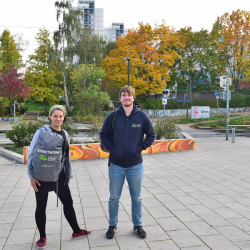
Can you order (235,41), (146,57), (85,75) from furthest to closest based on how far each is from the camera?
(235,41) → (85,75) → (146,57)

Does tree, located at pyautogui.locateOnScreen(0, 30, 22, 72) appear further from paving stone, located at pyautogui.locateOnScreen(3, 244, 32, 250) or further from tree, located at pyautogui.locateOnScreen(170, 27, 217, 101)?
paving stone, located at pyautogui.locateOnScreen(3, 244, 32, 250)

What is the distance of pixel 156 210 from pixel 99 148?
519cm

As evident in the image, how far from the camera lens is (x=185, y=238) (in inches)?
138

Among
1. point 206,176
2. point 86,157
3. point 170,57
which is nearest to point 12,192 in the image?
point 86,157

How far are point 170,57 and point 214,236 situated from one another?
98.7ft

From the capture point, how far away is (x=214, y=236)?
3557 millimetres

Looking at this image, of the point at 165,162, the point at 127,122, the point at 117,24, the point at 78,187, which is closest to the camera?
the point at 127,122

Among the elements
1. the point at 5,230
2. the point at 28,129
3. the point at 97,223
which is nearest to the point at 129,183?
the point at 97,223

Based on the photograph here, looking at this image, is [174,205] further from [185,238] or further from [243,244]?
[243,244]

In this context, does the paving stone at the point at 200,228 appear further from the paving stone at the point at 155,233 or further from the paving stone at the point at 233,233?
the paving stone at the point at 155,233

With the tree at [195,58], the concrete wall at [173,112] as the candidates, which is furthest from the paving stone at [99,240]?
the tree at [195,58]

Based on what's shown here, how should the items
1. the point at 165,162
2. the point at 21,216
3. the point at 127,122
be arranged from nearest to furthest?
the point at 127,122 < the point at 21,216 < the point at 165,162

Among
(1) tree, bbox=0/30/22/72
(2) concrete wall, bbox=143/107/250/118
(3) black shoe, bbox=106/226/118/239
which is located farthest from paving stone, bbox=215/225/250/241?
(1) tree, bbox=0/30/22/72

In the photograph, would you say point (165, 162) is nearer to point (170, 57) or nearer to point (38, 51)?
point (170, 57)
